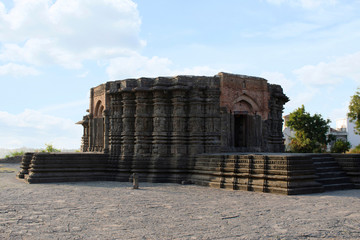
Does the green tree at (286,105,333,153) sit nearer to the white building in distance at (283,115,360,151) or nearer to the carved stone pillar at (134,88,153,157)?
the white building in distance at (283,115,360,151)

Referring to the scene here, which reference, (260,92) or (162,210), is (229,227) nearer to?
(162,210)

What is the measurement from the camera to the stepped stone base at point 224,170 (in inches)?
328

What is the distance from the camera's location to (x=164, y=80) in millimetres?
11828

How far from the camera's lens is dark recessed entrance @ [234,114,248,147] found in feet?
A: 42.4

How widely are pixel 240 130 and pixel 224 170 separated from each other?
3691 mm

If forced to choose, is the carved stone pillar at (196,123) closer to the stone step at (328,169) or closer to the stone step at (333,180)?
the stone step at (328,169)

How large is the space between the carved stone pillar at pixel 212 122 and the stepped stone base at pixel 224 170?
71cm

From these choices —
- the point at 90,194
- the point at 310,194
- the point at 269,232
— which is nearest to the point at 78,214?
the point at 90,194

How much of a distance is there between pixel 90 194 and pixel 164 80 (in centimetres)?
490

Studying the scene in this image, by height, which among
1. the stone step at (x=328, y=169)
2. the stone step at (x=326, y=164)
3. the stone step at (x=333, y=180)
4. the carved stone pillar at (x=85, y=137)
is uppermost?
the carved stone pillar at (x=85, y=137)

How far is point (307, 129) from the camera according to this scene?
3162cm

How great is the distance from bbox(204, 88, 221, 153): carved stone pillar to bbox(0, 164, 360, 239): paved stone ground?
3.05m

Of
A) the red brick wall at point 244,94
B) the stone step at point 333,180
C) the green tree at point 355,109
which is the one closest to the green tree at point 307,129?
the green tree at point 355,109

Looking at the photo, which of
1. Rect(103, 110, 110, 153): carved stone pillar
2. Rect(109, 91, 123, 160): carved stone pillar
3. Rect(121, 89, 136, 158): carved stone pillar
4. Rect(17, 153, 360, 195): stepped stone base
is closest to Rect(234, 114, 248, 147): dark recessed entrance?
Rect(17, 153, 360, 195): stepped stone base
